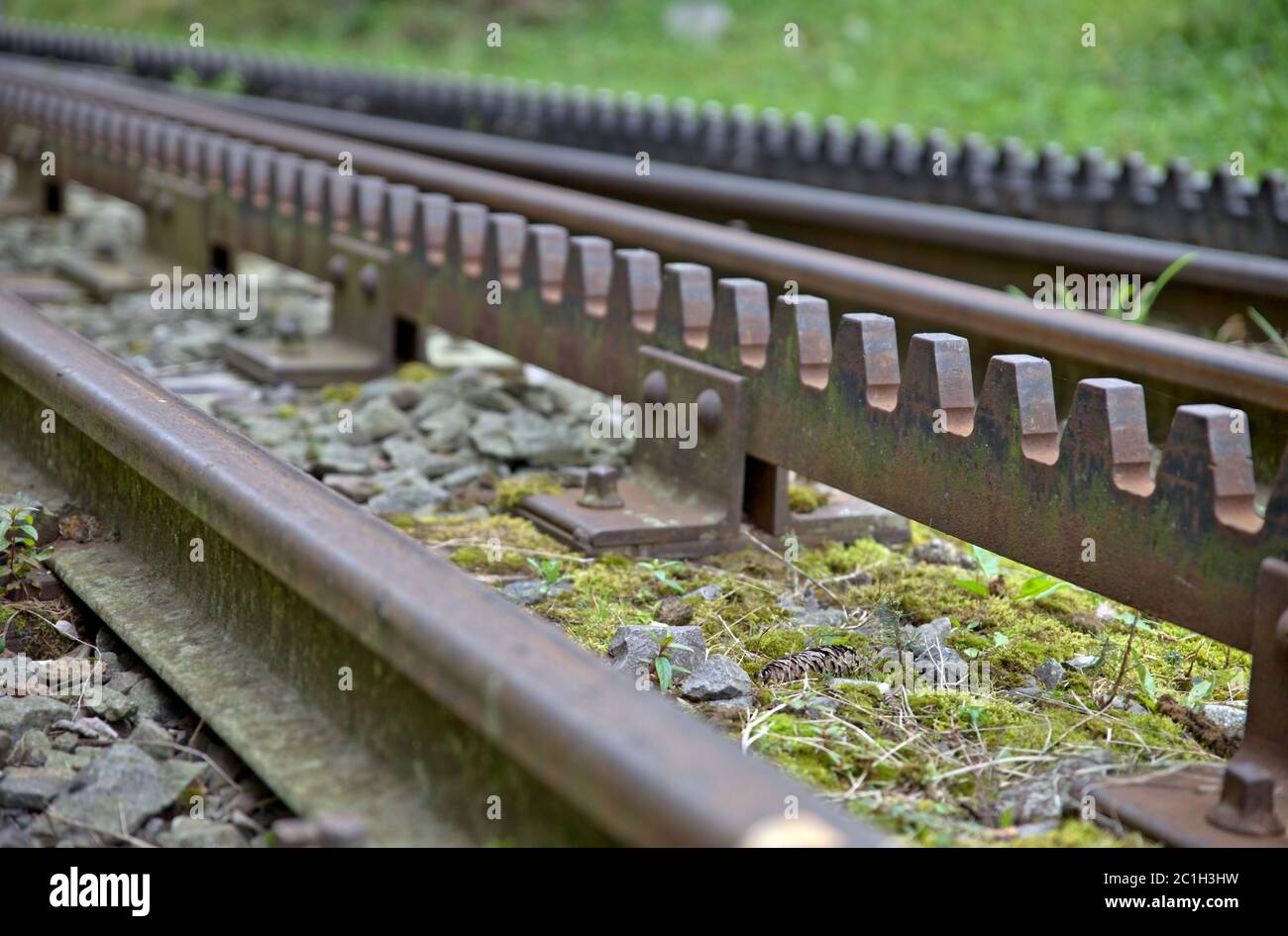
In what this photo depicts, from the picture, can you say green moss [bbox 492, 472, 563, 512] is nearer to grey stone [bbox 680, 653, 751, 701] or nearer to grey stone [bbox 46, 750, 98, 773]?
grey stone [bbox 680, 653, 751, 701]

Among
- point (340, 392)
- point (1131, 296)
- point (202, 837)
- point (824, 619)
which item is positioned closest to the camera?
point (202, 837)

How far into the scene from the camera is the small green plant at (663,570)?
288 centimetres

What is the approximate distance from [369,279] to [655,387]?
1.60 metres

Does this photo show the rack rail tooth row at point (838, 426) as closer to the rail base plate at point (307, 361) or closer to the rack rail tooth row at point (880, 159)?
the rail base plate at point (307, 361)

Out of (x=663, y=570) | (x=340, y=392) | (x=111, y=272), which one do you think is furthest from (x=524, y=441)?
(x=111, y=272)

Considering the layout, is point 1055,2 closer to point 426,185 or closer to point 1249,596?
point 426,185

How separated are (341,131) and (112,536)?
648 cm

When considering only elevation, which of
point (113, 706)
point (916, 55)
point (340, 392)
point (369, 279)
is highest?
point (916, 55)

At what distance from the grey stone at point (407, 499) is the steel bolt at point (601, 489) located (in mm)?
382

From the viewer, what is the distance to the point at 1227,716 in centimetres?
231

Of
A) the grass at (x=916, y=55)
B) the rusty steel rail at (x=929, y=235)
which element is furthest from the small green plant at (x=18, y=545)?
the grass at (x=916, y=55)

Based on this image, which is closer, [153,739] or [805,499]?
[153,739]

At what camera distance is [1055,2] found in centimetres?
1822

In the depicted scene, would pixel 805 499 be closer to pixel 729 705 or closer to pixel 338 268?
pixel 729 705
